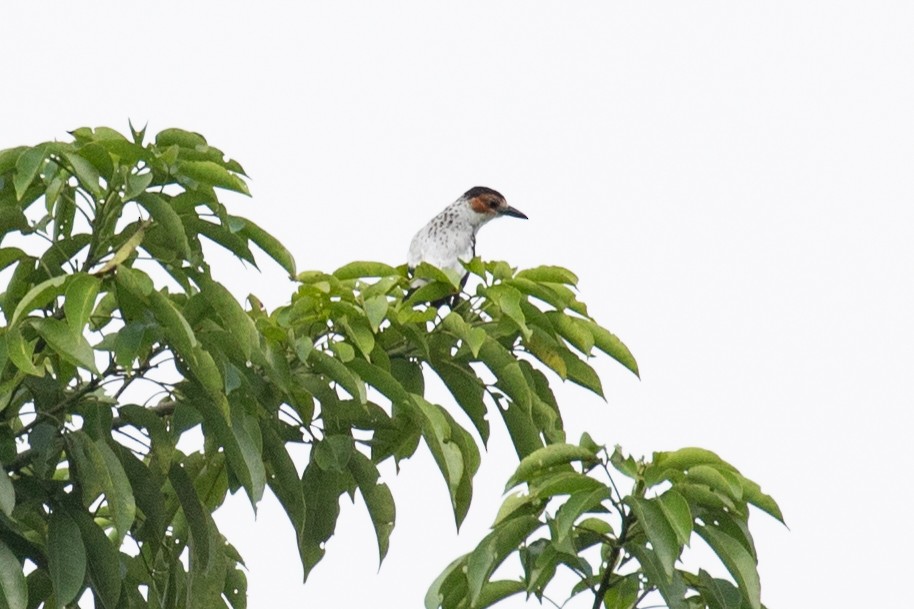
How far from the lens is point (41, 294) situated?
11.4 ft

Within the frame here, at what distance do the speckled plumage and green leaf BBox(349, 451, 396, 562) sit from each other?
3457 mm

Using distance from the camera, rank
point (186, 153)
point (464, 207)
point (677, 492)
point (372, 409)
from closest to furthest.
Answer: point (677, 492)
point (186, 153)
point (372, 409)
point (464, 207)

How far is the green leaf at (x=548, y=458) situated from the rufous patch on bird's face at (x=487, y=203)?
5.38 metres

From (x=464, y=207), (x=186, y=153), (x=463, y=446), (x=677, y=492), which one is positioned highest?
(x=464, y=207)

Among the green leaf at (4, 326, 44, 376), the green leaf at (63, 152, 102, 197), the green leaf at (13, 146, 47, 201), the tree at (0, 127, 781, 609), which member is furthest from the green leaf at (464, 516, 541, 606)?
the green leaf at (13, 146, 47, 201)

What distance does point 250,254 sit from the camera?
13.1ft

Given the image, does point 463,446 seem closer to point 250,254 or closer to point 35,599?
point 250,254

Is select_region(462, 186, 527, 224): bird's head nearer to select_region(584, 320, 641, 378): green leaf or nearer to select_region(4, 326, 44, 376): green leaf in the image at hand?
select_region(584, 320, 641, 378): green leaf

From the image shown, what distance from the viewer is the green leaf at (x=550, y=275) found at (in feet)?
13.9

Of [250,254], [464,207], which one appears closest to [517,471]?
[250,254]

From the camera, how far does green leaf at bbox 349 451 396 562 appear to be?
14.0ft

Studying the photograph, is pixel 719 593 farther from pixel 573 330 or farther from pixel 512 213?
pixel 512 213

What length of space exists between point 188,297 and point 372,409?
562mm

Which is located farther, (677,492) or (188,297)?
(188,297)
